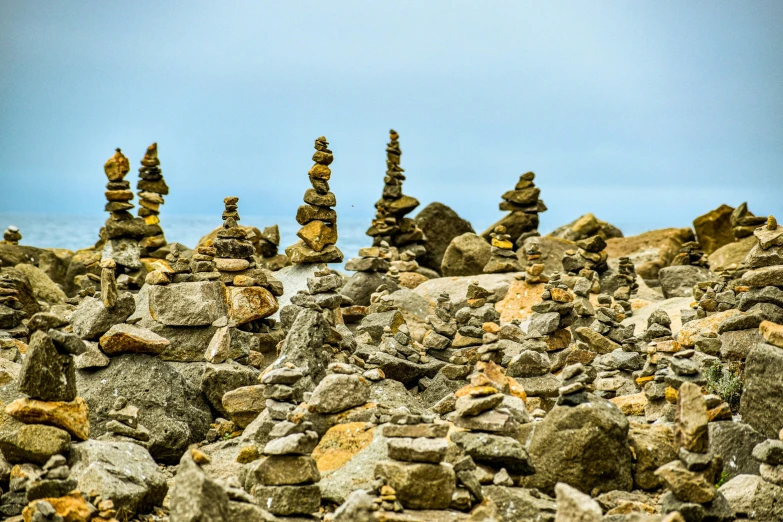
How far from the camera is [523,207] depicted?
3262 cm

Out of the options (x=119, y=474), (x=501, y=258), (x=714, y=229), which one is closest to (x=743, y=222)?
(x=714, y=229)

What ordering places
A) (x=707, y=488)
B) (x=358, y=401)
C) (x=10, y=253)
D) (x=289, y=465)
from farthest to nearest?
(x=10, y=253)
(x=358, y=401)
(x=289, y=465)
(x=707, y=488)

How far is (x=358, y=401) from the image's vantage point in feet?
35.6

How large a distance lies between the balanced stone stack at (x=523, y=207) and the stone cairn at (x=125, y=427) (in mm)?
22535

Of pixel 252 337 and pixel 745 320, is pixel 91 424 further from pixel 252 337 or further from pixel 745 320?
pixel 745 320

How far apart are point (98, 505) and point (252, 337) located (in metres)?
6.63

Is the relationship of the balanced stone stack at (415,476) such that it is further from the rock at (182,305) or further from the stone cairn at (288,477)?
the rock at (182,305)

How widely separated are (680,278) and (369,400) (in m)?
15.8

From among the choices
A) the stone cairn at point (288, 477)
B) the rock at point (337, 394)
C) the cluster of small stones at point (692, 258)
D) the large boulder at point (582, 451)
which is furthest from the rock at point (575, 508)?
the cluster of small stones at point (692, 258)

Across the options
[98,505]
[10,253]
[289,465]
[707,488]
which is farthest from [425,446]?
[10,253]

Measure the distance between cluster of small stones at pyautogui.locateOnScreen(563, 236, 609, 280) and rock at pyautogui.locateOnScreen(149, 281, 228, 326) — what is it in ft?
40.5

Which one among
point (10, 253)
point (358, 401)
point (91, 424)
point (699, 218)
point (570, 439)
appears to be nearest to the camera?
point (570, 439)

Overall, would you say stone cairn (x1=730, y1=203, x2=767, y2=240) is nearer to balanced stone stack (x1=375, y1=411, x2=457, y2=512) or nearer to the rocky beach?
the rocky beach

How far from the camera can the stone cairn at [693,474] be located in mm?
7910
